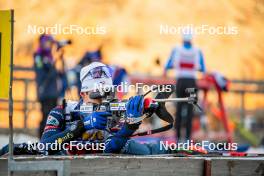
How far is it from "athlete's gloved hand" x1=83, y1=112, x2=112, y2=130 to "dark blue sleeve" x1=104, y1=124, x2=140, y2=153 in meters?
0.16

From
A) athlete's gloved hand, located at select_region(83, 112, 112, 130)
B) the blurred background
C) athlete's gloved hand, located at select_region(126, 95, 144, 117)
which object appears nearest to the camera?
athlete's gloved hand, located at select_region(126, 95, 144, 117)

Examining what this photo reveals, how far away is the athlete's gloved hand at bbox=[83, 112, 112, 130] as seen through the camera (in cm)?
741

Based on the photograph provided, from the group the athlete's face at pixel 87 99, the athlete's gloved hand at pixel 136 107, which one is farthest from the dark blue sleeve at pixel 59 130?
the athlete's gloved hand at pixel 136 107

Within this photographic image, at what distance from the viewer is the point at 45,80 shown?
14133 mm

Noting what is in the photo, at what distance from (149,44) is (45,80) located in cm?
343

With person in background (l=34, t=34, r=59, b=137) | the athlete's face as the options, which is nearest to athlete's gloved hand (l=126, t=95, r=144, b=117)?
the athlete's face

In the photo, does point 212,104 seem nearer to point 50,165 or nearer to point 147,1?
point 147,1

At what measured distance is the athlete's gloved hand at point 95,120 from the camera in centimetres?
741

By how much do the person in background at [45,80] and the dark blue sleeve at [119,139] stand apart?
6144 millimetres

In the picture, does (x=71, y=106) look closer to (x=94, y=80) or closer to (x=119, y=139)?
(x=94, y=80)

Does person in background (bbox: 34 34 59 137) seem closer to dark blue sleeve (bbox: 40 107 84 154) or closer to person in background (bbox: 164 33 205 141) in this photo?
person in background (bbox: 164 33 205 141)

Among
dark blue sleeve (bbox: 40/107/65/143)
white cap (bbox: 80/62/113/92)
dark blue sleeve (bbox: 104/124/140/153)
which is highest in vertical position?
white cap (bbox: 80/62/113/92)

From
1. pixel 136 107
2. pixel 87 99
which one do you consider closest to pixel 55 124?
pixel 87 99

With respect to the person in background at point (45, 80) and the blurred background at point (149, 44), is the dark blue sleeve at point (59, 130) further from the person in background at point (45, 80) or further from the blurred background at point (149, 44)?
the person in background at point (45, 80)
